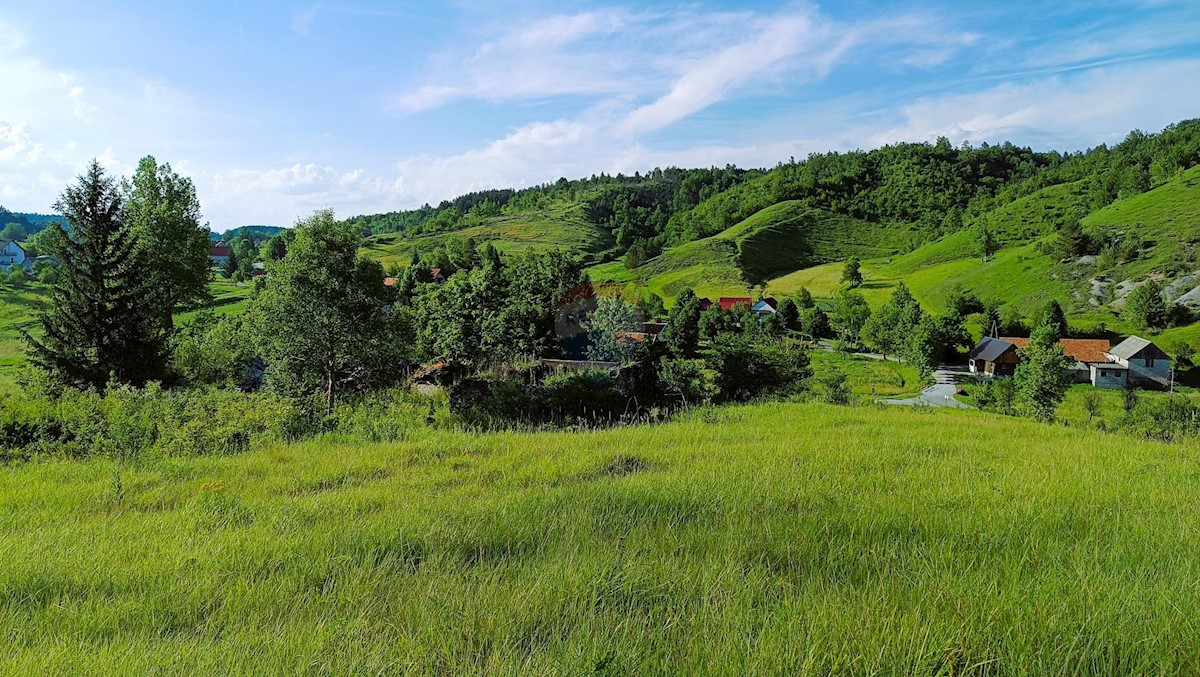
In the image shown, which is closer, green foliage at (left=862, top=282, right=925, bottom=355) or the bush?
the bush

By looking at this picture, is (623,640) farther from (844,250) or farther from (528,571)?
(844,250)

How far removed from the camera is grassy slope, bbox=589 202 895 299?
114250 millimetres

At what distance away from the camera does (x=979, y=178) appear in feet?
614

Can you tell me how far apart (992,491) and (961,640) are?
11.2 feet

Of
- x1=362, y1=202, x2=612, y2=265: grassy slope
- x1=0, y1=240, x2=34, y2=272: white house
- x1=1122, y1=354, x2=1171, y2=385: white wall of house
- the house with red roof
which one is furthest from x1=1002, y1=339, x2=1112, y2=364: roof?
x1=0, y1=240, x2=34, y2=272: white house

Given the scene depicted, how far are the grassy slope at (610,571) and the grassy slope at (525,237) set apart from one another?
12922 centimetres

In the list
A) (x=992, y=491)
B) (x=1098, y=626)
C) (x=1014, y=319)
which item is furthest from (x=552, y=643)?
(x=1014, y=319)

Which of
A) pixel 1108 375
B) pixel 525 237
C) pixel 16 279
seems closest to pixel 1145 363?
pixel 1108 375

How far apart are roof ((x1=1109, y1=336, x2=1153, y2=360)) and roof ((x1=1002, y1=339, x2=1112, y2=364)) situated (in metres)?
0.79

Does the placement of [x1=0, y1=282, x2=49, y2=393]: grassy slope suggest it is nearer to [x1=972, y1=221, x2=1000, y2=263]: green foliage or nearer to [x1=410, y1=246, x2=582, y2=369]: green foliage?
[x1=410, y1=246, x2=582, y2=369]: green foliage

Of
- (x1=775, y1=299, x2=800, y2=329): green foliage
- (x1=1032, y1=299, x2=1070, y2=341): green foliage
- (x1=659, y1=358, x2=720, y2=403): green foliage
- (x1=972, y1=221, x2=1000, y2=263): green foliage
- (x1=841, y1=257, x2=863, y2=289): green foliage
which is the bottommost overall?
(x1=1032, y1=299, x2=1070, y2=341): green foliage

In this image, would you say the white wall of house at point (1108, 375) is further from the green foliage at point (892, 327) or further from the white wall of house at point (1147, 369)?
the green foliage at point (892, 327)

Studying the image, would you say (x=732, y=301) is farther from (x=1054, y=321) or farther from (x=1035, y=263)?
(x=1035, y=263)

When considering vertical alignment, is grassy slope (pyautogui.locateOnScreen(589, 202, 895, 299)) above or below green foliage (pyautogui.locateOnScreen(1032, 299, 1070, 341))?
above
